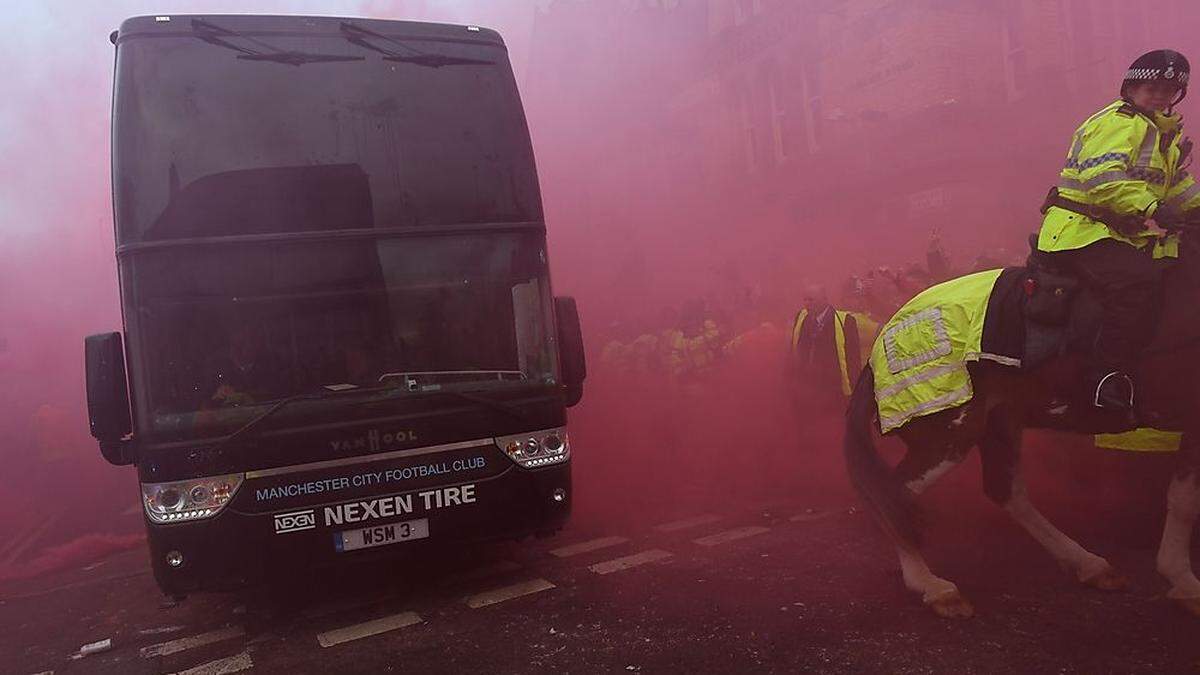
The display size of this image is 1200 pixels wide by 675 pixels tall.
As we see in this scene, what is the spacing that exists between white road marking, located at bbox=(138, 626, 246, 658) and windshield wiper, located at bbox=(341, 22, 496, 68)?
3.33 m

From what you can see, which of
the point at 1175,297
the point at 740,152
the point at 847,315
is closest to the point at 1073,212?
the point at 1175,297

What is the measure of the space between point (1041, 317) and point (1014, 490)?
1056 mm

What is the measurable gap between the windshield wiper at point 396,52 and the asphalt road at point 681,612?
9.43ft

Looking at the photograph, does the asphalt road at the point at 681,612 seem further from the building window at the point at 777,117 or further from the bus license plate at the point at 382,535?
the building window at the point at 777,117

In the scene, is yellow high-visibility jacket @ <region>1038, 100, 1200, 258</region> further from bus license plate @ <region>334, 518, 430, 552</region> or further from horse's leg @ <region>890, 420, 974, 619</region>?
bus license plate @ <region>334, 518, 430, 552</region>

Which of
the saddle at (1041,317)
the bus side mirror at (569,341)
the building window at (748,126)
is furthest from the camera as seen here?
the building window at (748,126)

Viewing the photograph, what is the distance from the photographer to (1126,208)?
3312 millimetres

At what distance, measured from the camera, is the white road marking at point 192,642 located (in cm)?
435

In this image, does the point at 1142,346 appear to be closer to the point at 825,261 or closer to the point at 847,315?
the point at 847,315

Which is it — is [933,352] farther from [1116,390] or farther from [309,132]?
[309,132]

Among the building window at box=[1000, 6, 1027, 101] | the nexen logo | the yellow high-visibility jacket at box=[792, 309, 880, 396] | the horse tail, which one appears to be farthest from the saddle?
the building window at box=[1000, 6, 1027, 101]

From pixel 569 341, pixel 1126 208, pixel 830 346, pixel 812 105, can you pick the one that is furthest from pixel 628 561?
pixel 812 105

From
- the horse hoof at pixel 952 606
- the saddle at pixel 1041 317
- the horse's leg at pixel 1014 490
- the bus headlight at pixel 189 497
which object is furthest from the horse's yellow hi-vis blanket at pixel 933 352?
the bus headlight at pixel 189 497

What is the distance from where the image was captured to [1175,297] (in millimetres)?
3420
